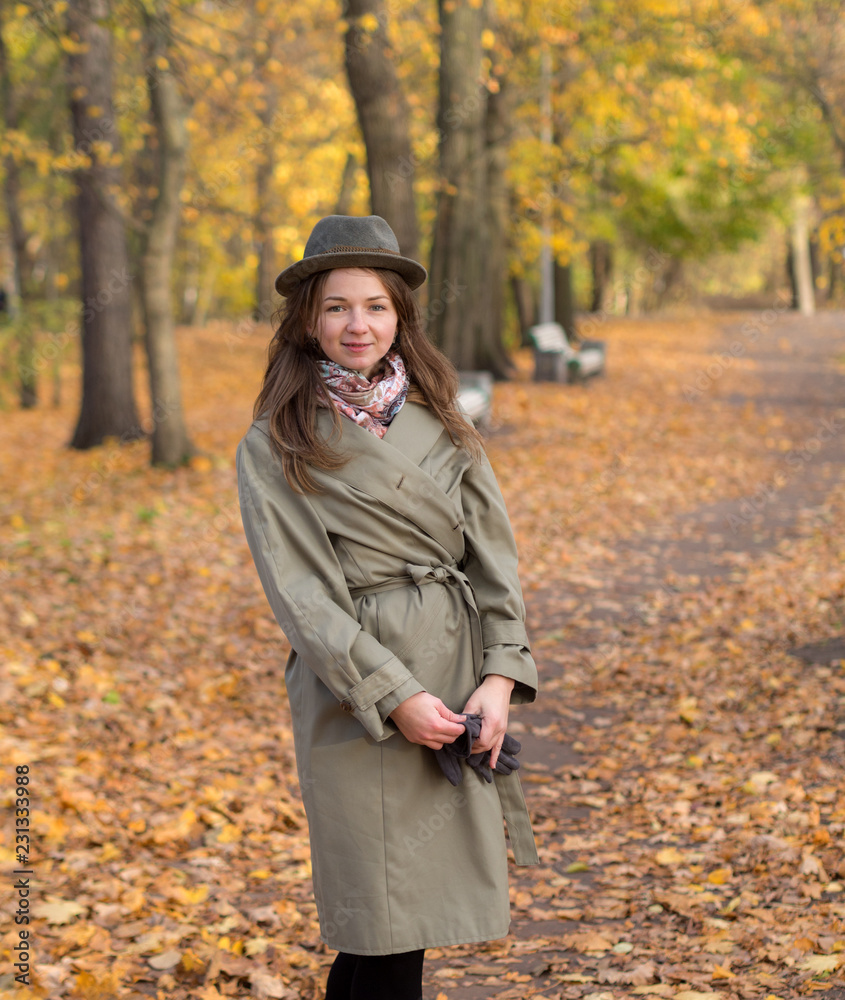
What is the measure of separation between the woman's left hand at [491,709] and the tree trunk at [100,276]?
10760 mm

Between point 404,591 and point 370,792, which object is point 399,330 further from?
point 370,792

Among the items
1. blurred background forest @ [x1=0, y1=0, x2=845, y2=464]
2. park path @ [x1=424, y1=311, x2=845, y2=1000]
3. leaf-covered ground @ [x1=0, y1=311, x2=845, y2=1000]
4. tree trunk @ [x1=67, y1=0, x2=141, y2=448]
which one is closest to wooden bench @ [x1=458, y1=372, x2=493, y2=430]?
leaf-covered ground @ [x1=0, y1=311, x2=845, y2=1000]

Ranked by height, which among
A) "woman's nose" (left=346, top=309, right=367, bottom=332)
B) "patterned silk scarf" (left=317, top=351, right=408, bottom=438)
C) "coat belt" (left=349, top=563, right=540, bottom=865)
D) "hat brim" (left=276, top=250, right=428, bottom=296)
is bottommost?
"coat belt" (left=349, top=563, right=540, bottom=865)

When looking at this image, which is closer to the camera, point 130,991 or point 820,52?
point 130,991

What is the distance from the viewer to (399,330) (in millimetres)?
2439

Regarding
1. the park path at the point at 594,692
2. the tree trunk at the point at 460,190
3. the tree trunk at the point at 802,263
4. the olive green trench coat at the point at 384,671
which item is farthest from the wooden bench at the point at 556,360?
the tree trunk at the point at 802,263

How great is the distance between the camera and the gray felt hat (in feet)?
7.34

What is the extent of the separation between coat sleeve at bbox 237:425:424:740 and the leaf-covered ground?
165cm

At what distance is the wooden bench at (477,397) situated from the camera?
1118 cm

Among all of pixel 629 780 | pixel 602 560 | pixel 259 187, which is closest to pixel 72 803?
pixel 629 780

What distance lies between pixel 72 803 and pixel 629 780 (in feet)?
8.29

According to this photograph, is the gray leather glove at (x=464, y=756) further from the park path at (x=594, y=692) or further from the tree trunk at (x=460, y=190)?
the tree trunk at (x=460, y=190)

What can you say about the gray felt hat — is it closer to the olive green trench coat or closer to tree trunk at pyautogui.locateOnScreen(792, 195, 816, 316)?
the olive green trench coat

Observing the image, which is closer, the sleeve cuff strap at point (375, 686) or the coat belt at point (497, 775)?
the sleeve cuff strap at point (375, 686)
